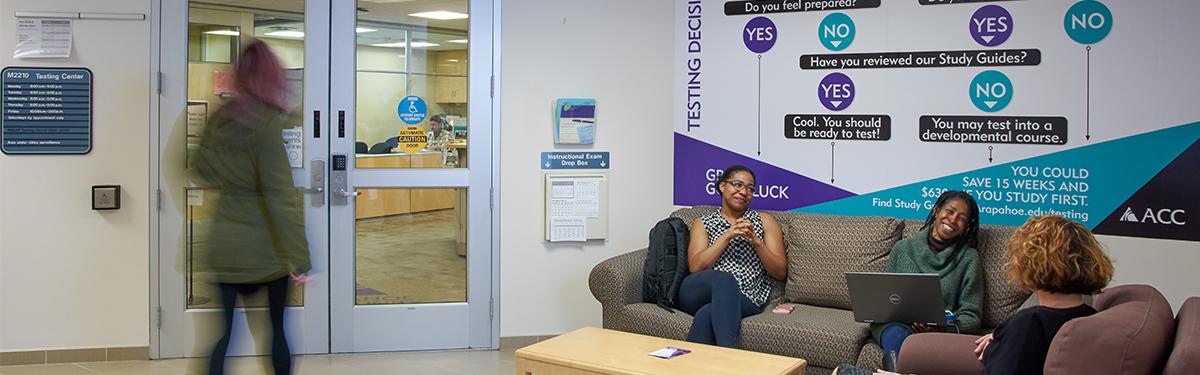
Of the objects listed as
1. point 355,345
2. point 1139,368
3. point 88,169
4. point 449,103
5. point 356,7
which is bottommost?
point 355,345

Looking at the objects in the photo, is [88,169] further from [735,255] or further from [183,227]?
[735,255]

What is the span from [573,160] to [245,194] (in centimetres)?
245

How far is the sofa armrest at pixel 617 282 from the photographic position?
5.21 meters

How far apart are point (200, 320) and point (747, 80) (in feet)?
9.80

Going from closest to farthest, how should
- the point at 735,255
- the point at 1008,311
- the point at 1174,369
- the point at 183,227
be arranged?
the point at 1174,369 < the point at 1008,311 < the point at 735,255 < the point at 183,227

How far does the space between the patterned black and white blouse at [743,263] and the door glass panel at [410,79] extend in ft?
4.85

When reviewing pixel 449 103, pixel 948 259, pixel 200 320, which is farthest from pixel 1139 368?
pixel 200 320

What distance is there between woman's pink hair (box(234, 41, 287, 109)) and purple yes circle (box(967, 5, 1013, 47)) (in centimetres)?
311

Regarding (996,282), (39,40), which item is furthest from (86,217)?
(996,282)

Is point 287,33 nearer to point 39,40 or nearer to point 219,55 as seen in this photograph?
point 219,55

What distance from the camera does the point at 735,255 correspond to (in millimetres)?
5262

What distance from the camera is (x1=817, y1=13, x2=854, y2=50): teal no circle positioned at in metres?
5.50

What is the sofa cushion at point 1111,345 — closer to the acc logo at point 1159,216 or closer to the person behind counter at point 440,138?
the acc logo at point 1159,216

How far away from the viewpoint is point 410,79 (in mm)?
5801
